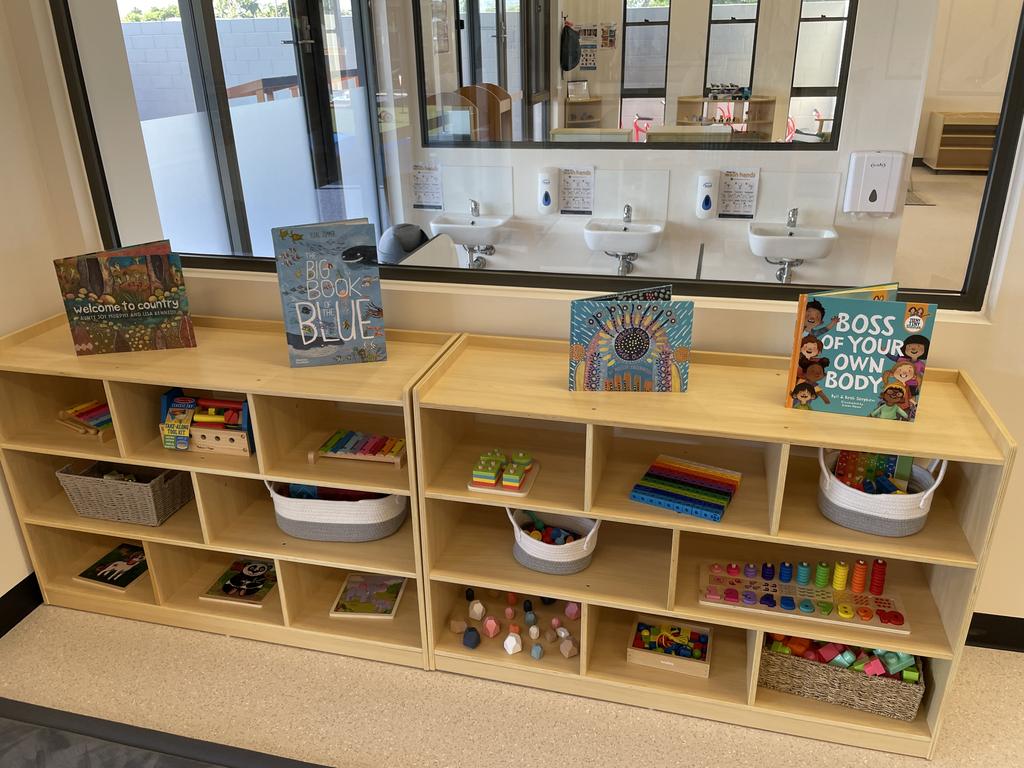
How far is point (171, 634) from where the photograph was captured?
2.11m

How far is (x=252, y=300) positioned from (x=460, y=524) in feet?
2.88

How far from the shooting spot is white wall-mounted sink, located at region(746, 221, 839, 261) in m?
2.11

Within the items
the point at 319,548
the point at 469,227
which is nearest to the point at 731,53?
the point at 469,227

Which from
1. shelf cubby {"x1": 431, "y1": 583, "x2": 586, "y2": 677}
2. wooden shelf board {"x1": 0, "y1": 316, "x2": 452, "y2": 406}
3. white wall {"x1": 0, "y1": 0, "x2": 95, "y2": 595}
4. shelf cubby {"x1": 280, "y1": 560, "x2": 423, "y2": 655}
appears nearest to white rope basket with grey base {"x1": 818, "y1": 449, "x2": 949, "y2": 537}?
shelf cubby {"x1": 431, "y1": 583, "x2": 586, "y2": 677}

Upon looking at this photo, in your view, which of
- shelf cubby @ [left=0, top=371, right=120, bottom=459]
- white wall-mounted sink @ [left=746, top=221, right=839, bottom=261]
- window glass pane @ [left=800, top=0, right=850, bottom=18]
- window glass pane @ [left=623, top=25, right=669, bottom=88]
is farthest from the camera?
Answer: window glass pane @ [left=623, top=25, right=669, bottom=88]

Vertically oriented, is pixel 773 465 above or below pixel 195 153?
below

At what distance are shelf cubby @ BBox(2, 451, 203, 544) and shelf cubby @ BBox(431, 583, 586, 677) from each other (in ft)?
2.24

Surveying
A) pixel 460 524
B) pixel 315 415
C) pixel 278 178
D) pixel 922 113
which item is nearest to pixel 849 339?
pixel 922 113

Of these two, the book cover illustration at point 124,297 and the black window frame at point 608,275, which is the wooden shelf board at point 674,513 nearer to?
the black window frame at point 608,275

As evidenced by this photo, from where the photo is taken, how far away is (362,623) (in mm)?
2041

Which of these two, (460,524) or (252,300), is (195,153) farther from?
(460,524)

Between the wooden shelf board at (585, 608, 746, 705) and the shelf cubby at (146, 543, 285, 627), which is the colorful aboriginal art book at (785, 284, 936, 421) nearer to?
the wooden shelf board at (585, 608, 746, 705)

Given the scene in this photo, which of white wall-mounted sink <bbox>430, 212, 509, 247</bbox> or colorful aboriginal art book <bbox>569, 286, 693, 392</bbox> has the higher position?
white wall-mounted sink <bbox>430, 212, 509, 247</bbox>

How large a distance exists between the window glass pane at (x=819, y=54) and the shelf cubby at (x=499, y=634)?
1.79m
